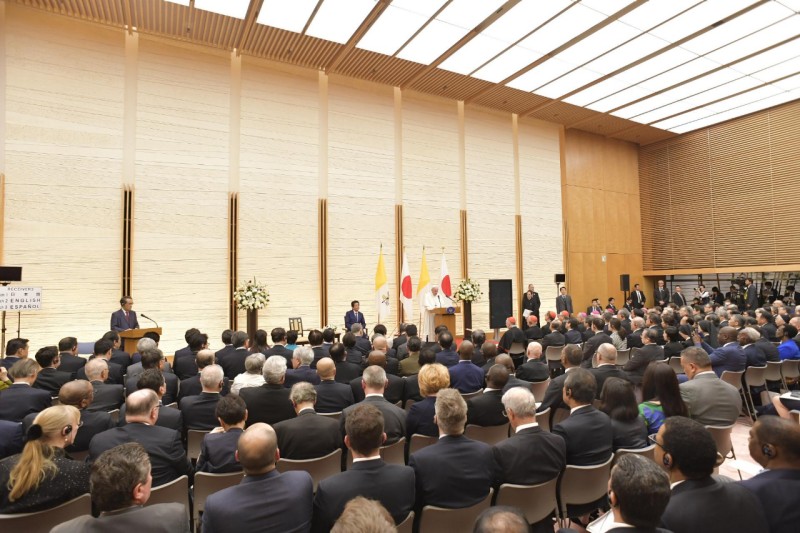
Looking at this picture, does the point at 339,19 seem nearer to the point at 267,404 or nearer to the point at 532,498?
the point at 267,404

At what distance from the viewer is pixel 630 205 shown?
57.3 ft

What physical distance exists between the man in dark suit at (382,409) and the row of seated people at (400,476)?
0.77 m

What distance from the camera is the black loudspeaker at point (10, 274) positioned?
7645mm

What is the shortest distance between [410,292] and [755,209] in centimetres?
1163

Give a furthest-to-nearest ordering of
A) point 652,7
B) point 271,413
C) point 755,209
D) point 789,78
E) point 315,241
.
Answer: point 755,209 < point 789,78 < point 315,241 < point 652,7 < point 271,413

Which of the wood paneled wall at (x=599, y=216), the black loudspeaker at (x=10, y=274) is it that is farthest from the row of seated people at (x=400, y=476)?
the wood paneled wall at (x=599, y=216)

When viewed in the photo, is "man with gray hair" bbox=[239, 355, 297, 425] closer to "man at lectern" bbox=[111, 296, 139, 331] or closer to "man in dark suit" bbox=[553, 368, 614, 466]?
"man in dark suit" bbox=[553, 368, 614, 466]

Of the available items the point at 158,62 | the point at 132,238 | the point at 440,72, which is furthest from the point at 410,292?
the point at 158,62

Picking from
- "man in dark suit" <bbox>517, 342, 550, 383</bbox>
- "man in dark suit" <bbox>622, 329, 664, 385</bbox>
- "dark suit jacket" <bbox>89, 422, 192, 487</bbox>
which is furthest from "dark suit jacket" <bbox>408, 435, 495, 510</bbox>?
"man in dark suit" <bbox>622, 329, 664, 385</bbox>

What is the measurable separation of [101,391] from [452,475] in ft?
10.3

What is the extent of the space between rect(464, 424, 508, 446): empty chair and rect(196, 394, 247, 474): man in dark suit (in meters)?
1.71

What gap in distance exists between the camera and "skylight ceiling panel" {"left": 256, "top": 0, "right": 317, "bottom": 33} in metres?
8.73

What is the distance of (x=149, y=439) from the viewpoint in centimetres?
Answer: 290

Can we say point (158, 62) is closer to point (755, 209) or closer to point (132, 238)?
point (132, 238)
